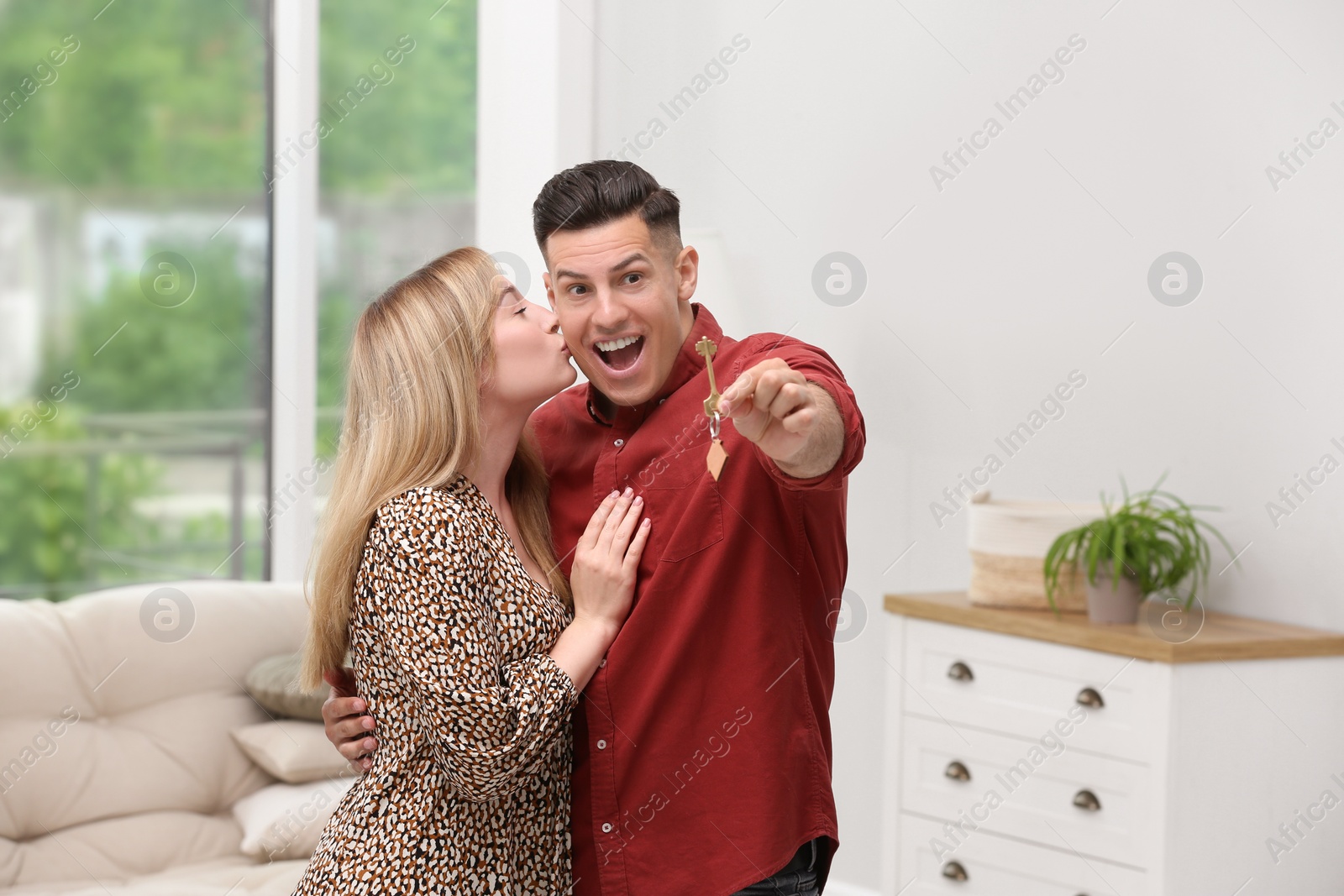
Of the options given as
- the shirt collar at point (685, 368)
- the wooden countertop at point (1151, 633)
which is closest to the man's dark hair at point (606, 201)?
the shirt collar at point (685, 368)

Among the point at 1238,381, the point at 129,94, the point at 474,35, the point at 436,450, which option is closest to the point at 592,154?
the point at 474,35

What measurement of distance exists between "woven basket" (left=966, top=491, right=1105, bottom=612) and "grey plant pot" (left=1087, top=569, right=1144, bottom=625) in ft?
0.29

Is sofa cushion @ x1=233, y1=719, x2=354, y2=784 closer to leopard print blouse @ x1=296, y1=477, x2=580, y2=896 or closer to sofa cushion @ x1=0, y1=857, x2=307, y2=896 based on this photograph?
sofa cushion @ x1=0, y1=857, x2=307, y2=896

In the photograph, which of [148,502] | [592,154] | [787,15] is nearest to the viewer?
[787,15]

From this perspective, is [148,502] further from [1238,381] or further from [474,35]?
[1238,381]

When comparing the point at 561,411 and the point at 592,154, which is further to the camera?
the point at 592,154

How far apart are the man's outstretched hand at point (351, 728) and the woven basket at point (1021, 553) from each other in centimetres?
146

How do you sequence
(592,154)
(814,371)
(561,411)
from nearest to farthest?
(814,371) < (561,411) < (592,154)

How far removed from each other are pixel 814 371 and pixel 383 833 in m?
0.73

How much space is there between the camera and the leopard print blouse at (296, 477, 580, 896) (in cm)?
140

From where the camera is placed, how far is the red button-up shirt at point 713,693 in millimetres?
1495

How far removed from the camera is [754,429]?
136 cm

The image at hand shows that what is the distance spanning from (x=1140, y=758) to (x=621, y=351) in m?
1.36

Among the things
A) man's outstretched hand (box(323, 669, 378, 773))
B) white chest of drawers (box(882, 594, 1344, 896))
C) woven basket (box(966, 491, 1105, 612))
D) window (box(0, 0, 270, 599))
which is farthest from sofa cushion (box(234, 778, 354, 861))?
window (box(0, 0, 270, 599))
